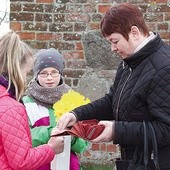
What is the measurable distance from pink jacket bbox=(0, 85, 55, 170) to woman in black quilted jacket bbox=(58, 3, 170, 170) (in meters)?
0.36

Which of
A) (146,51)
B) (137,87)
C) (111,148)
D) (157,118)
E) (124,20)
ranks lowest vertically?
(111,148)

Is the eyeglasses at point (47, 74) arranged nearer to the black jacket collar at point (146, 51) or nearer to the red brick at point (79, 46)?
the red brick at point (79, 46)

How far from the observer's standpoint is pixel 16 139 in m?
2.32

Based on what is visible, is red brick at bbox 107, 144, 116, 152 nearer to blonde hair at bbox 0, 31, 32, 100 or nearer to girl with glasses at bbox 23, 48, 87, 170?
girl with glasses at bbox 23, 48, 87, 170

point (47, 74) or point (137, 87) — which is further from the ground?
point (137, 87)

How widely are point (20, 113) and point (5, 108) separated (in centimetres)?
8

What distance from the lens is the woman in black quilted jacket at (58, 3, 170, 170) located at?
7.58ft

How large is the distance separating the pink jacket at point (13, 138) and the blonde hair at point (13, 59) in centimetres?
8

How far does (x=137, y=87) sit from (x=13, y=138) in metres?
0.67

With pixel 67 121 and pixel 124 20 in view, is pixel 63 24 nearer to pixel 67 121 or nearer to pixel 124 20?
pixel 67 121

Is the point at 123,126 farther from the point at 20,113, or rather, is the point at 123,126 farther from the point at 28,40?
the point at 28,40

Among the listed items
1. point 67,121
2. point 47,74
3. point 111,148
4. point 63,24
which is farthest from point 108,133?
point 63,24

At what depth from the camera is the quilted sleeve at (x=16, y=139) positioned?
2.31m

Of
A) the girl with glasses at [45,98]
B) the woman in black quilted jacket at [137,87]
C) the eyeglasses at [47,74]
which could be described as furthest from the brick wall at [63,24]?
the woman in black quilted jacket at [137,87]
